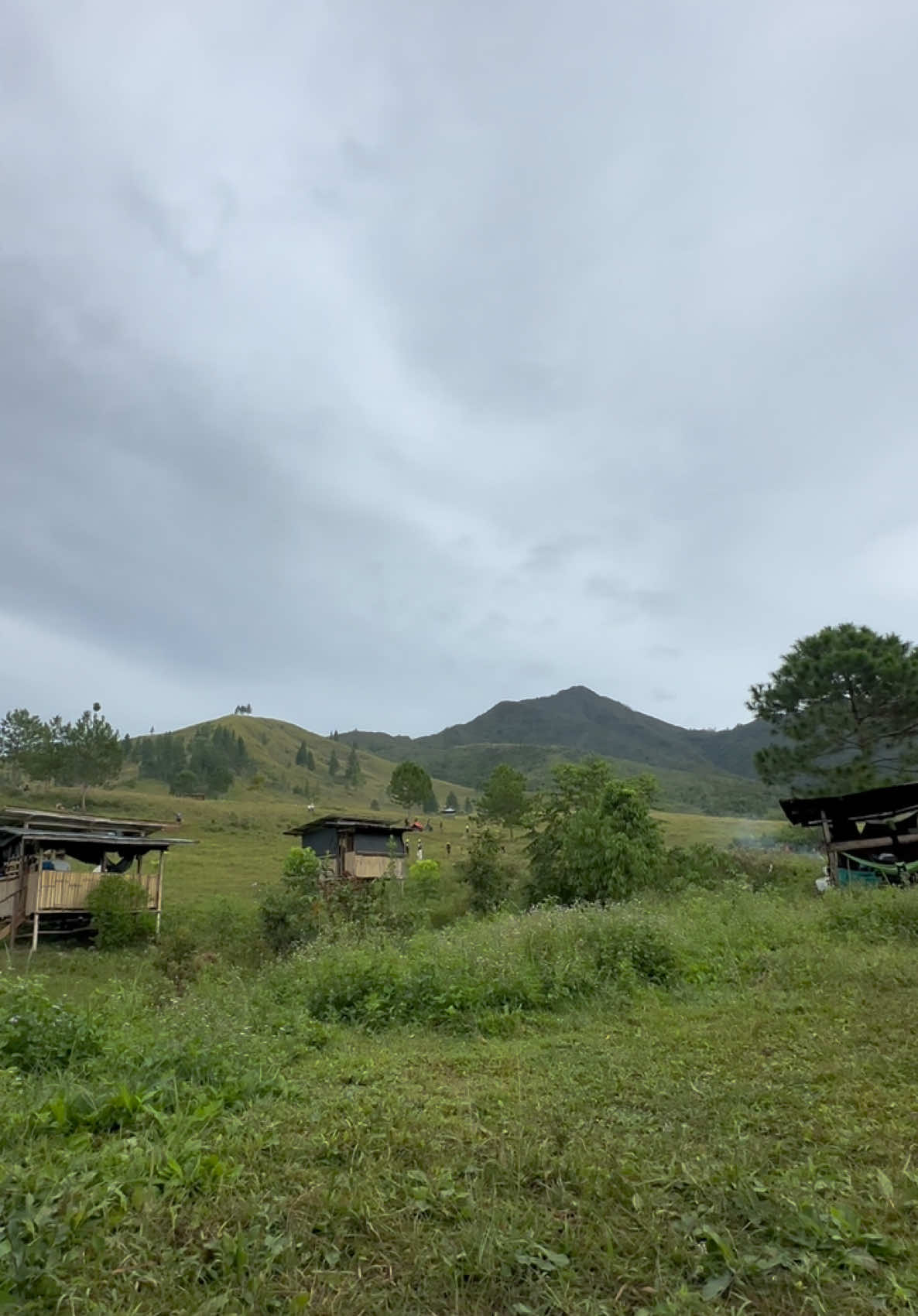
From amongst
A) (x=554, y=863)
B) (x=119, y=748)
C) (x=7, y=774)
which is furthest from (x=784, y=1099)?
(x=7, y=774)

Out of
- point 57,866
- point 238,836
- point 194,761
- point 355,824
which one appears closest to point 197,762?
point 194,761

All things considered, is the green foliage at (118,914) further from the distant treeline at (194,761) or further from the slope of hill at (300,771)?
the distant treeline at (194,761)

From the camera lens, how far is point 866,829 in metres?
16.8

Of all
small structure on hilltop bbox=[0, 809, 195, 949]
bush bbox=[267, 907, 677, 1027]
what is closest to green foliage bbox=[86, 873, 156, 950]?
small structure on hilltop bbox=[0, 809, 195, 949]

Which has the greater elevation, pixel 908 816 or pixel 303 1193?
pixel 908 816

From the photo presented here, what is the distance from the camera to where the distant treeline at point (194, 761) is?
82625 millimetres

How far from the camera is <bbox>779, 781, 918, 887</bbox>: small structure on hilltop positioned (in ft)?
48.8

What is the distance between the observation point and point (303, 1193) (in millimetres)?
3176

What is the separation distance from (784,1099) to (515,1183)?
1.90 metres

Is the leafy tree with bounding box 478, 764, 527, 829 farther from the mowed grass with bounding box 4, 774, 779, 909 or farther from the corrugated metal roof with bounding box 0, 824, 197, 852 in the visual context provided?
the corrugated metal roof with bounding box 0, 824, 197, 852

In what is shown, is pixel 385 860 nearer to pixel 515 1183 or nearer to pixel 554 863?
pixel 554 863

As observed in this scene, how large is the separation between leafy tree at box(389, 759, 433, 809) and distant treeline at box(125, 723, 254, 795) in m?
30.7

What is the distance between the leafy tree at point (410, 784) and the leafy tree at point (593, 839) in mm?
35097

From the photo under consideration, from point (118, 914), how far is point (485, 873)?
10.9 metres
